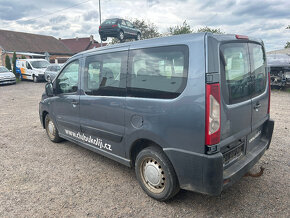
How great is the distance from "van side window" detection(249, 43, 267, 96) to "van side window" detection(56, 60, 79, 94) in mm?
2754

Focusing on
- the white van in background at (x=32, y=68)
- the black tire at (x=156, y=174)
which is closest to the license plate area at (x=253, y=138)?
the black tire at (x=156, y=174)

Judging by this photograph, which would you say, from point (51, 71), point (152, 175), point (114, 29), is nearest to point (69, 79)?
point (152, 175)

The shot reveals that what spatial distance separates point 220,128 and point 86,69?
242 centimetres

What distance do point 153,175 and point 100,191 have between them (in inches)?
32.9

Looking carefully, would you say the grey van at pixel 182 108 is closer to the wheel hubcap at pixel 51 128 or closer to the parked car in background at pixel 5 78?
the wheel hubcap at pixel 51 128

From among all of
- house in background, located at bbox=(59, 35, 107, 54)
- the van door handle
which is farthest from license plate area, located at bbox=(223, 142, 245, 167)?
house in background, located at bbox=(59, 35, 107, 54)

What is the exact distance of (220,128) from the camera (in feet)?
7.71

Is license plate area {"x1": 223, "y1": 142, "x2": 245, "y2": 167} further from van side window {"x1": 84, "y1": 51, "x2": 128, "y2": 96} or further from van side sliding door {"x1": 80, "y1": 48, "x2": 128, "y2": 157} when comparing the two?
van side window {"x1": 84, "y1": 51, "x2": 128, "y2": 96}

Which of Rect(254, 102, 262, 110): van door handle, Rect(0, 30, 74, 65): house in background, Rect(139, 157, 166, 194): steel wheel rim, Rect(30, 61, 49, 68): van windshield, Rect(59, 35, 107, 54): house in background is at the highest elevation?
Rect(59, 35, 107, 54): house in background

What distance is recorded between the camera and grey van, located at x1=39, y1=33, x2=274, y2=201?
231cm

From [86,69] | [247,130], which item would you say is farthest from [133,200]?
[86,69]

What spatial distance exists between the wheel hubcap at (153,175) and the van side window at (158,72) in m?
0.86

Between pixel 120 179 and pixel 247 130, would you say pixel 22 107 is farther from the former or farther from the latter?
pixel 247 130

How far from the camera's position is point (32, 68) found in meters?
18.8
